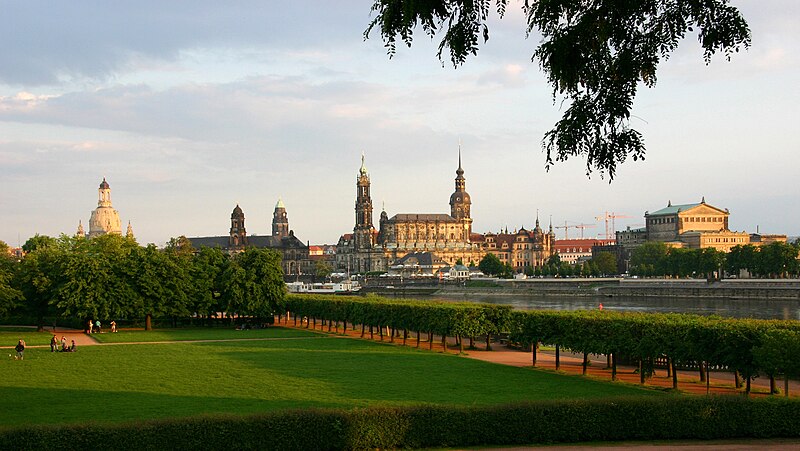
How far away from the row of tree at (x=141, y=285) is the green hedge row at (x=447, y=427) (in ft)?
138

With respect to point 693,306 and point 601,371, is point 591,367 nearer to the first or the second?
point 601,371

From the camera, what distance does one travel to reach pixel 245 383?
30.2 meters

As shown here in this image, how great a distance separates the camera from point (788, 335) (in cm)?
2589

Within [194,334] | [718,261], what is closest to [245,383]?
[194,334]

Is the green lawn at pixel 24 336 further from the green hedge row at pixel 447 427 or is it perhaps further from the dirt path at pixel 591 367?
the green hedge row at pixel 447 427

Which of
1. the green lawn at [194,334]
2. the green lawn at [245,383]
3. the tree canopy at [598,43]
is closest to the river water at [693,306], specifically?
the green lawn at [194,334]

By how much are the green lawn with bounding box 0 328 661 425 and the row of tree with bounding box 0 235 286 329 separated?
55.7 feet

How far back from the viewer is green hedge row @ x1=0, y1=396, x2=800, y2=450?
17781 millimetres

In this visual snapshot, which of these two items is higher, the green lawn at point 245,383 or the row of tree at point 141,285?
the row of tree at point 141,285

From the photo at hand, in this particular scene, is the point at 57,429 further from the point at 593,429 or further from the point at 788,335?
A: the point at 788,335

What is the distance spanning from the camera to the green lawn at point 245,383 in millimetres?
25234

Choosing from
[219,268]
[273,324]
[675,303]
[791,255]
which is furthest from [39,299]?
[791,255]

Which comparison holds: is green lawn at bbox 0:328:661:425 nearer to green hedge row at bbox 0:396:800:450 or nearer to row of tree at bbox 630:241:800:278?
green hedge row at bbox 0:396:800:450

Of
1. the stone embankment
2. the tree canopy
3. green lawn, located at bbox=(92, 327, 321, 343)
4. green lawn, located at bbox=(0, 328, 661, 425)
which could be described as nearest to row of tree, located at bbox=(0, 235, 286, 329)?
green lawn, located at bbox=(92, 327, 321, 343)
